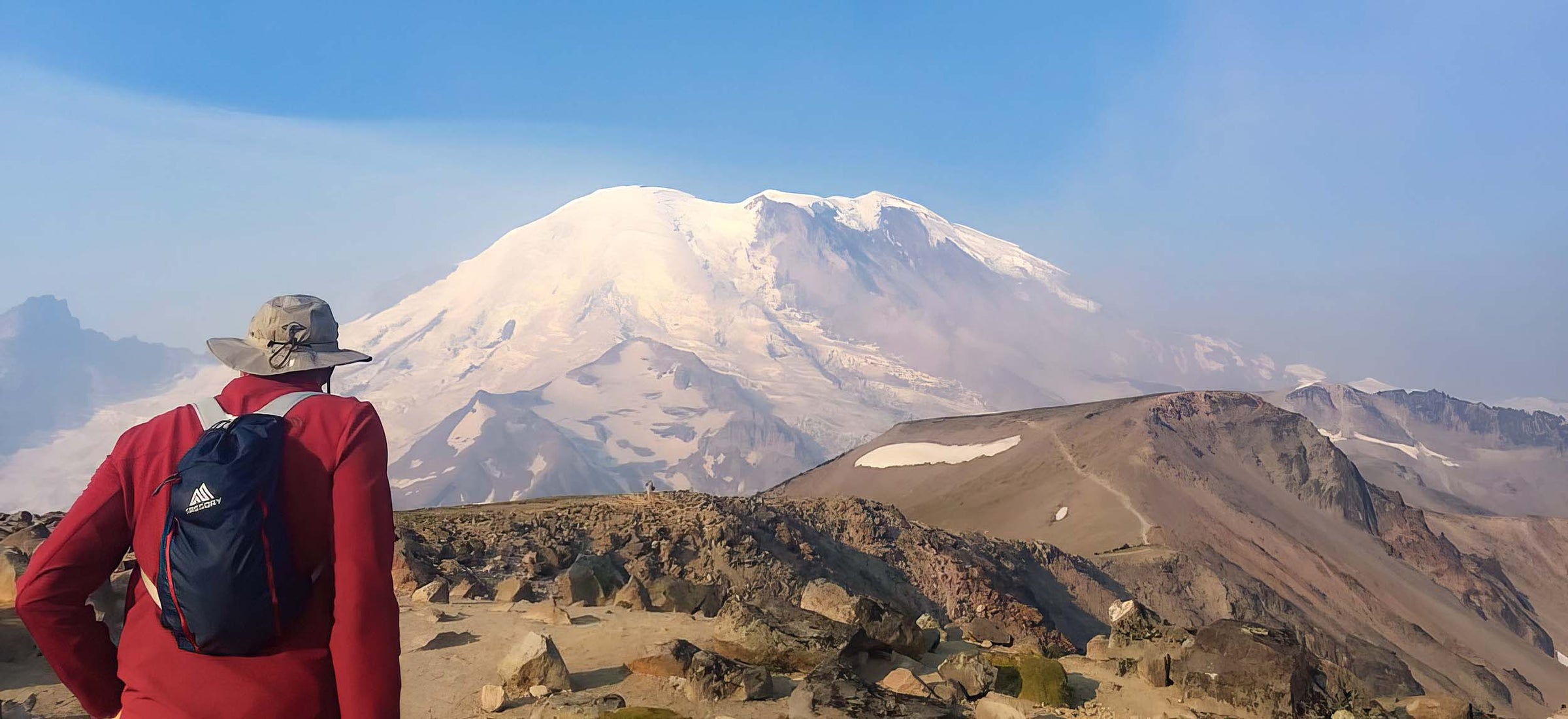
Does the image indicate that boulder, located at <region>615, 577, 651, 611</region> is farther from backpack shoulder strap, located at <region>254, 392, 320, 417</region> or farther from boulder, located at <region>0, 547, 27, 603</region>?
backpack shoulder strap, located at <region>254, 392, 320, 417</region>

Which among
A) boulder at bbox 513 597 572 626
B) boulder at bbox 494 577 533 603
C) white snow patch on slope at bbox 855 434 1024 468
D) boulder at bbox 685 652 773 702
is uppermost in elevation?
boulder at bbox 685 652 773 702

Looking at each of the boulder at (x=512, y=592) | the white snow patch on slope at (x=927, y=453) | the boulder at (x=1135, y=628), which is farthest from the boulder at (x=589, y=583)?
the white snow patch on slope at (x=927, y=453)

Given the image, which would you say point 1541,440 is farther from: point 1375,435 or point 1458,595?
point 1458,595

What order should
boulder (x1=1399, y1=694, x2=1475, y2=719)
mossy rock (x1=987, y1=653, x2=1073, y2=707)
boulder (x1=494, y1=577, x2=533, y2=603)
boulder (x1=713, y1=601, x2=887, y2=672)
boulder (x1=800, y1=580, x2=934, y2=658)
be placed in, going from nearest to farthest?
boulder (x1=713, y1=601, x2=887, y2=672)
mossy rock (x1=987, y1=653, x2=1073, y2=707)
boulder (x1=800, y1=580, x2=934, y2=658)
boulder (x1=1399, y1=694, x2=1475, y2=719)
boulder (x1=494, y1=577, x2=533, y2=603)

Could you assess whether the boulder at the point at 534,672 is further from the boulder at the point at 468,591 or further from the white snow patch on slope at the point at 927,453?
the white snow patch on slope at the point at 927,453

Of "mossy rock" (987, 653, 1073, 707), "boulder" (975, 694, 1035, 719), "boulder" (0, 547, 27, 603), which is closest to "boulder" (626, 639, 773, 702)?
"boulder" (975, 694, 1035, 719)

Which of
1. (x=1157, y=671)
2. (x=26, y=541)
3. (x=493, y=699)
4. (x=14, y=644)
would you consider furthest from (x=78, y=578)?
(x=26, y=541)

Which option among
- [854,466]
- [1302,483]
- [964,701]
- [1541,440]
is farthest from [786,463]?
[964,701]
